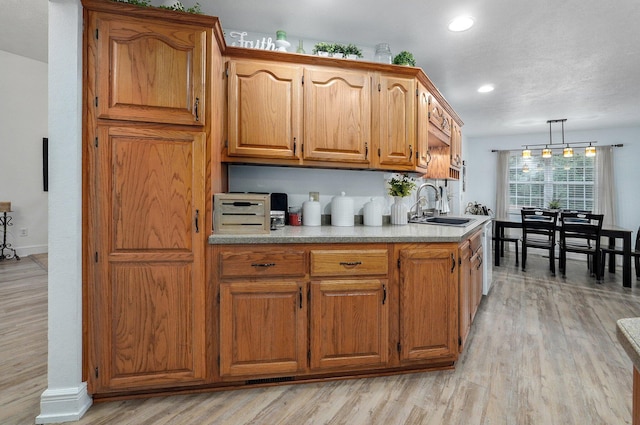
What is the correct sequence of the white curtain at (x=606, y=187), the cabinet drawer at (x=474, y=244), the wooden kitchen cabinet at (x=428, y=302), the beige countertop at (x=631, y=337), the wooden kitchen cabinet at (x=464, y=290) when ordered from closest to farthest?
the beige countertop at (x=631, y=337) < the wooden kitchen cabinet at (x=428, y=302) < the wooden kitchen cabinet at (x=464, y=290) < the cabinet drawer at (x=474, y=244) < the white curtain at (x=606, y=187)

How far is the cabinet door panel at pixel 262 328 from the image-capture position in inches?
74.5

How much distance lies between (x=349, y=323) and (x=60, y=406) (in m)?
1.56

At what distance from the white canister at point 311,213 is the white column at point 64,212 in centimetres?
145

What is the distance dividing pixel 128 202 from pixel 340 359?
4.96 feet

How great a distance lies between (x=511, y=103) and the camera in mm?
4793

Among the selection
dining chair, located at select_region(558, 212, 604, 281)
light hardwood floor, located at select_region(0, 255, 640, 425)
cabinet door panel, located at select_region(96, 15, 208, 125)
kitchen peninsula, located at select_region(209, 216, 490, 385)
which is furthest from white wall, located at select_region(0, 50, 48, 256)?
dining chair, located at select_region(558, 212, 604, 281)

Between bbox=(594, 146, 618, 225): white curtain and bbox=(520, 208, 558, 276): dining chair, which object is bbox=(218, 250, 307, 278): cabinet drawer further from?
bbox=(594, 146, 618, 225): white curtain

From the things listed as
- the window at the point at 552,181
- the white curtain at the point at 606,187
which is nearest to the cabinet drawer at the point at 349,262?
the window at the point at 552,181

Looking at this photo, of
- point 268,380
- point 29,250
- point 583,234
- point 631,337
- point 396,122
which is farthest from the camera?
point 29,250

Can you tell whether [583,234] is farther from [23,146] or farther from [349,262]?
[23,146]

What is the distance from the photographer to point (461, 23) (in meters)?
2.58

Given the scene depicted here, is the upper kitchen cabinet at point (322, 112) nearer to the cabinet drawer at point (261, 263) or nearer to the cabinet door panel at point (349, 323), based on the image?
the cabinet drawer at point (261, 263)

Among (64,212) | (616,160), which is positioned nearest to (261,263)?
(64,212)

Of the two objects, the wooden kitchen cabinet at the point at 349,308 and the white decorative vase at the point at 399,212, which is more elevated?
the white decorative vase at the point at 399,212
